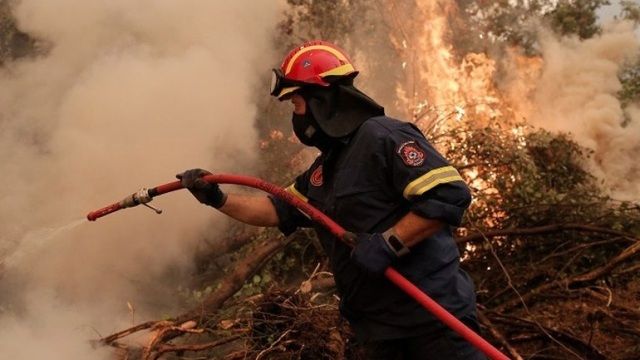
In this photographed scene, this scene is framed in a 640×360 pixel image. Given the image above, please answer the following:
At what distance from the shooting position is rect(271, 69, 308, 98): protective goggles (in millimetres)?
2811

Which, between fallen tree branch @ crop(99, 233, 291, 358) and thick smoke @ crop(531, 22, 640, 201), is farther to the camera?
thick smoke @ crop(531, 22, 640, 201)

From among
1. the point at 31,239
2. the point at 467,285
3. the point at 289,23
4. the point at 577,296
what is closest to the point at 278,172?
the point at 289,23

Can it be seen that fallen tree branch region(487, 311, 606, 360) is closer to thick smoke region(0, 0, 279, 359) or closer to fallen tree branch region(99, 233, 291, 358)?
fallen tree branch region(99, 233, 291, 358)

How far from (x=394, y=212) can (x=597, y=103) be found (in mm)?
8913

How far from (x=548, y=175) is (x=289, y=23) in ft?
13.6

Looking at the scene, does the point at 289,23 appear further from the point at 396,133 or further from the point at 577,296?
the point at 396,133

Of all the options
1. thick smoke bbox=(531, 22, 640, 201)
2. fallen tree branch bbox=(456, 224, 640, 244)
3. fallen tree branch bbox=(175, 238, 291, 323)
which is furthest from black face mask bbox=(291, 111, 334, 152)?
thick smoke bbox=(531, 22, 640, 201)

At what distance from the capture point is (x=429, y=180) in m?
2.38

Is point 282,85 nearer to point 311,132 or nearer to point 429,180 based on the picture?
point 311,132

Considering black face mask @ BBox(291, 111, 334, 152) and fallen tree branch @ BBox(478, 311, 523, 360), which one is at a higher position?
black face mask @ BBox(291, 111, 334, 152)

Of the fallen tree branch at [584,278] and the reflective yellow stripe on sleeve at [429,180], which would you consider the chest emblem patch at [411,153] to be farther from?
the fallen tree branch at [584,278]

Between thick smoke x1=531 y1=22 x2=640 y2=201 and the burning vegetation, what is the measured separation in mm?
30

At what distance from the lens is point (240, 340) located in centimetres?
426

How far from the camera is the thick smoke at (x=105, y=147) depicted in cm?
484
